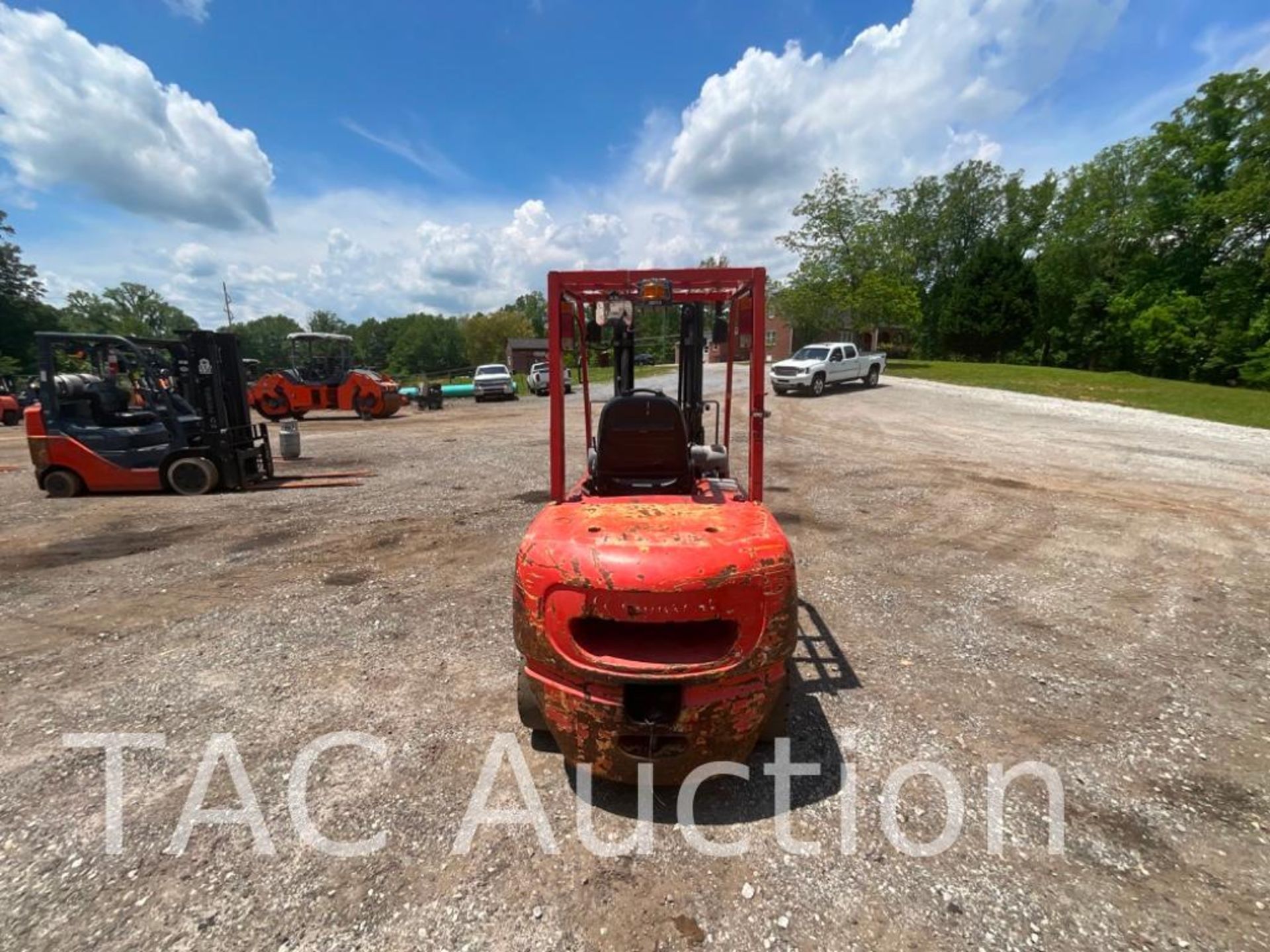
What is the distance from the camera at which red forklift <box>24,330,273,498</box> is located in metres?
9.29

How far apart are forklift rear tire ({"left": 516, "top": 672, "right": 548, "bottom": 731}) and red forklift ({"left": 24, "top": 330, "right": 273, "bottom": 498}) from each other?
8.94m

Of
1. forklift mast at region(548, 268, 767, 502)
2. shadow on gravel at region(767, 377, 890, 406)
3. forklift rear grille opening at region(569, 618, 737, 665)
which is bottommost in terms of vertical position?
forklift rear grille opening at region(569, 618, 737, 665)

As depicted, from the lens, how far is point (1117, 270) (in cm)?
3944

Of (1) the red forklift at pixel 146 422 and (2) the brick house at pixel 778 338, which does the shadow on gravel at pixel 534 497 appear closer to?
(1) the red forklift at pixel 146 422

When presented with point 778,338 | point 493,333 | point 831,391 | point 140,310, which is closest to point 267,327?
point 140,310

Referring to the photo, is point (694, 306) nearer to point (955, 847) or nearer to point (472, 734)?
point (472, 734)

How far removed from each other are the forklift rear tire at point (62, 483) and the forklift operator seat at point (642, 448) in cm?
1007

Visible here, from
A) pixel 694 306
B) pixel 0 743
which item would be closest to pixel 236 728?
pixel 0 743

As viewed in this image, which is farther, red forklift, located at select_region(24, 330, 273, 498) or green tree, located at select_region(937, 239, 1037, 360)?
green tree, located at select_region(937, 239, 1037, 360)

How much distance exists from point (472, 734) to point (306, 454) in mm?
12530

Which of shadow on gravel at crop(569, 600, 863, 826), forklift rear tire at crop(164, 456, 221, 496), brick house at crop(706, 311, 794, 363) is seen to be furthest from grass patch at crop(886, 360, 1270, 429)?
forklift rear tire at crop(164, 456, 221, 496)

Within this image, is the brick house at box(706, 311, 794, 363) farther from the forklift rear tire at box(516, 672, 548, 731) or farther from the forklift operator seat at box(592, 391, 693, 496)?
the forklift rear tire at box(516, 672, 548, 731)

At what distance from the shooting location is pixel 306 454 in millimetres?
13836

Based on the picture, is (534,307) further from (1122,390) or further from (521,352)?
(1122,390)
